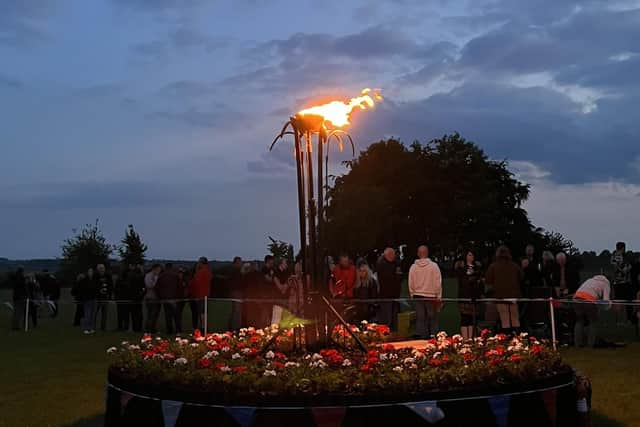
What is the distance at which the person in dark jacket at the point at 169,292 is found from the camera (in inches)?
771

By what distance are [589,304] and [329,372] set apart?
27.3ft

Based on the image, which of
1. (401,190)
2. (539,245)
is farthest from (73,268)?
(539,245)

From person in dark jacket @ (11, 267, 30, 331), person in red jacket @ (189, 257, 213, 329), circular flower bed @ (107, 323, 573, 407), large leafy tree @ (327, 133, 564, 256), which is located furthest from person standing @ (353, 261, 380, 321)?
large leafy tree @ (327, 133, 564, 256)

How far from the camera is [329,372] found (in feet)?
23.2

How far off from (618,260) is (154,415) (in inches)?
514

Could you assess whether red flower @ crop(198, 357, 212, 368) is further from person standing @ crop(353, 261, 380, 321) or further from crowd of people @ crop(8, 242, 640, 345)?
person standing @ crop(353, 261, 380, 321)

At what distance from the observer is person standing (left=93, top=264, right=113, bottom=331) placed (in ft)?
69.1

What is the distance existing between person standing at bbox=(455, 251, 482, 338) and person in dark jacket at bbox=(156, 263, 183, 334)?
7.12m

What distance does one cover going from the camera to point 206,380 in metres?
7.05

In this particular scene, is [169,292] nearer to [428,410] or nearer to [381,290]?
[381,290]

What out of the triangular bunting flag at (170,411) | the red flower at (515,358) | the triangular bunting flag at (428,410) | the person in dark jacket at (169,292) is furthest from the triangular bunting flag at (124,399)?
the person in dark jacket at (169,292)

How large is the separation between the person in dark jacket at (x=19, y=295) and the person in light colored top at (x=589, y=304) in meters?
14.2

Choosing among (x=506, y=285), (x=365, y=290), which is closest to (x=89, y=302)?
(x=365, y=290)

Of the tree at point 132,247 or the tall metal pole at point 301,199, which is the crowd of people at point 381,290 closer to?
the tall metal pole at point 301,199
